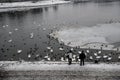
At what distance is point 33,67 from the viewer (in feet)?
53.3

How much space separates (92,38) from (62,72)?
16.1 m

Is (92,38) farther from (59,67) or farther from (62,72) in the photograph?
(62,72)

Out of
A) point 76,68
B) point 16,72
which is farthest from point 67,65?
point 16,72

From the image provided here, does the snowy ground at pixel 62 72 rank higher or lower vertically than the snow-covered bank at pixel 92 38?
higher

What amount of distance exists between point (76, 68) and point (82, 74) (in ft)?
2.81

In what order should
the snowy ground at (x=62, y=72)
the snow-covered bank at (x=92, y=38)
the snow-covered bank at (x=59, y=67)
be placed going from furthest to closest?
the snow-covered bank at (x=92, y=38) < the snow-covered bank at (x=59, y=67) < the snowy ground at (x=62, y=72)

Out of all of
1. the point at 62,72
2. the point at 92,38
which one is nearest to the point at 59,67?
the point at 62,72

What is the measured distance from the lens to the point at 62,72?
50.0 ft

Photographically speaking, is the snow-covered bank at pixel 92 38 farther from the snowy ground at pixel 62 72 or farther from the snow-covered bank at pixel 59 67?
the snowy ground at pixel 62 72

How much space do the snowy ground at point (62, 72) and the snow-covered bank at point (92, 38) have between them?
10672 mm

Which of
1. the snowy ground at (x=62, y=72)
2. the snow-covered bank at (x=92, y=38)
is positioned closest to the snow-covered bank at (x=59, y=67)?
the snowy ground at (x=62, y=72)

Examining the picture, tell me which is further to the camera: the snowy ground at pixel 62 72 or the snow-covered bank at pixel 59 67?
the snow-covered bank at pixel 59 67

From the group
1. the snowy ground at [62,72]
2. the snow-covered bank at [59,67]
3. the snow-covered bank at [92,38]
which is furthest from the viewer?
the snow-covered bank at [92,38]

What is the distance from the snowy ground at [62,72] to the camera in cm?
1467
